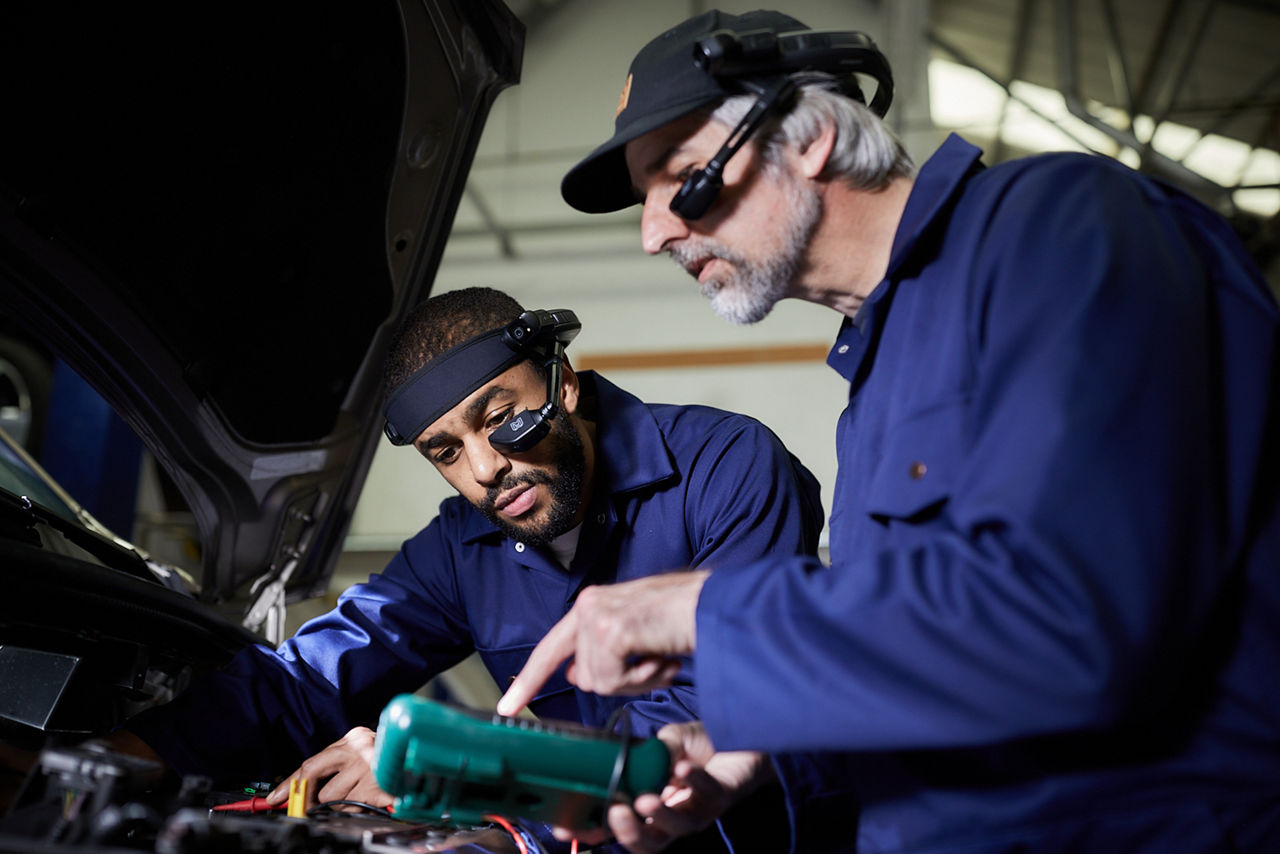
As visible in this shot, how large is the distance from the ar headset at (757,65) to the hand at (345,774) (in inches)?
35.1

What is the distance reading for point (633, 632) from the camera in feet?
2.68

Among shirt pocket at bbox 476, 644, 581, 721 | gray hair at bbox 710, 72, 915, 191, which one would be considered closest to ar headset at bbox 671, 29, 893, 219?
gray hair at bbox 710, 72, 915, 191

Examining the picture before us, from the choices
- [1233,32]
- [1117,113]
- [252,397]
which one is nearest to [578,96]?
[1117,113]

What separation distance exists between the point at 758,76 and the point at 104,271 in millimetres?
1099

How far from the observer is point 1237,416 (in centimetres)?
77

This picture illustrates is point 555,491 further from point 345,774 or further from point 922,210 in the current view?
point 922,210

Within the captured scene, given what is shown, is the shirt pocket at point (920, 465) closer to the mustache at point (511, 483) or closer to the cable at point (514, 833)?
the cable at point (514, 833)

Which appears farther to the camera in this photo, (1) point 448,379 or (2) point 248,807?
(1) point 448,379

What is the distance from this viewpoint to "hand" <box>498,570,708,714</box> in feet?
2.69

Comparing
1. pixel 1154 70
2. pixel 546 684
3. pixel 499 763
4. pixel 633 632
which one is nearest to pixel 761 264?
pixel 633 632

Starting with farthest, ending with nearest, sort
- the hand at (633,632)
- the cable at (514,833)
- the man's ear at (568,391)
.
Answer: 1. the man's ear at (568,391)
2. the cable at (514,833)
3. the hand at (633,632)

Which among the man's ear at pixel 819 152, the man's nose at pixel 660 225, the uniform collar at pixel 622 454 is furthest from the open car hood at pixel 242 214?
the man's ear at pixel 819 152

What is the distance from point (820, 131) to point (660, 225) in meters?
0.19

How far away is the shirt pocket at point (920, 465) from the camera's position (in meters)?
0.83
